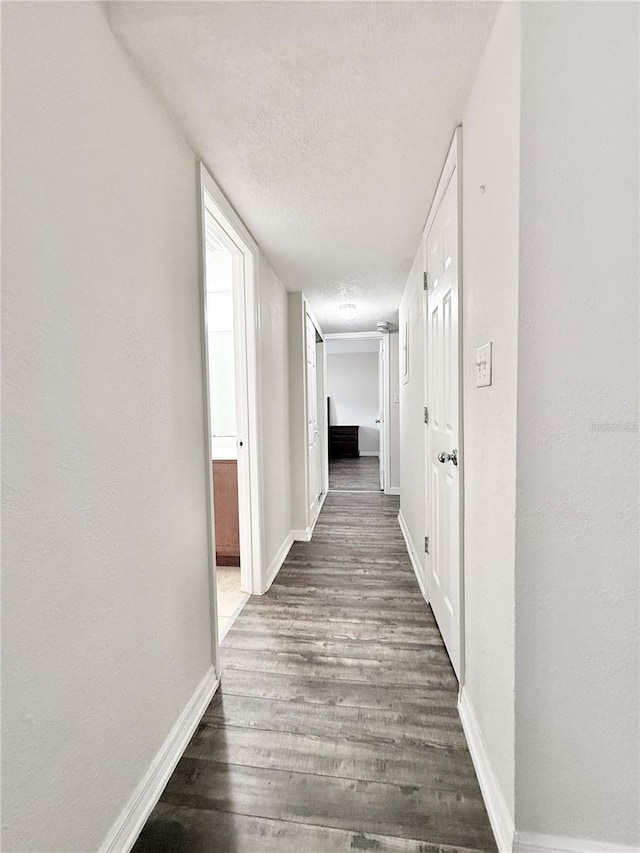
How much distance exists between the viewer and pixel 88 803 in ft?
2.84

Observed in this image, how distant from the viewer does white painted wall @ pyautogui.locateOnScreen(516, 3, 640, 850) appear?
33.2 inches

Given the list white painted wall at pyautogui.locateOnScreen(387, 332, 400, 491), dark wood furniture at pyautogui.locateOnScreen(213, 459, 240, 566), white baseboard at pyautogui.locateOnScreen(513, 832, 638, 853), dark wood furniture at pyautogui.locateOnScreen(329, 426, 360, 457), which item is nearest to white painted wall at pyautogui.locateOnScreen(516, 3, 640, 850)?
white baseboard at pyautogui.locateOnScreen(513, 832, 638, 853)

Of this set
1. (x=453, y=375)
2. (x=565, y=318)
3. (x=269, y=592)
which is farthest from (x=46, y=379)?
(x=269, y=592)

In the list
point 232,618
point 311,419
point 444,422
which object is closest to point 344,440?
point 311,419

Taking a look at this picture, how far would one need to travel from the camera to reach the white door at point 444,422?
4.88 feet

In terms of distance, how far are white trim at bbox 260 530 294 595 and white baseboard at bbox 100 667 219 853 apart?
0.96 metres

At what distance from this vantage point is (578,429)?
883mm

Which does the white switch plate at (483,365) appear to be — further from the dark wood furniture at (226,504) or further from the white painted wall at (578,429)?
the dark wood furniture at (226,504)

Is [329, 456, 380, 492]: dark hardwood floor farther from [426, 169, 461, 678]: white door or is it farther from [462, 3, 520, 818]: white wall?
[462, 3, 520, 818]: white wall

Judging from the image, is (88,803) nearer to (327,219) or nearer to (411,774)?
(411,774)

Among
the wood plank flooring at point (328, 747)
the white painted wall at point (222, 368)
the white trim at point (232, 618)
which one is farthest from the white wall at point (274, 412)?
the wood plank flooring at point (328, 747)

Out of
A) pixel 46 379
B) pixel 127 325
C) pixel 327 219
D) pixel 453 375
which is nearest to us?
pixel 46 379

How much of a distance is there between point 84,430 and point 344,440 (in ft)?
24.8

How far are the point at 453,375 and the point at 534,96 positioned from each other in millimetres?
866
